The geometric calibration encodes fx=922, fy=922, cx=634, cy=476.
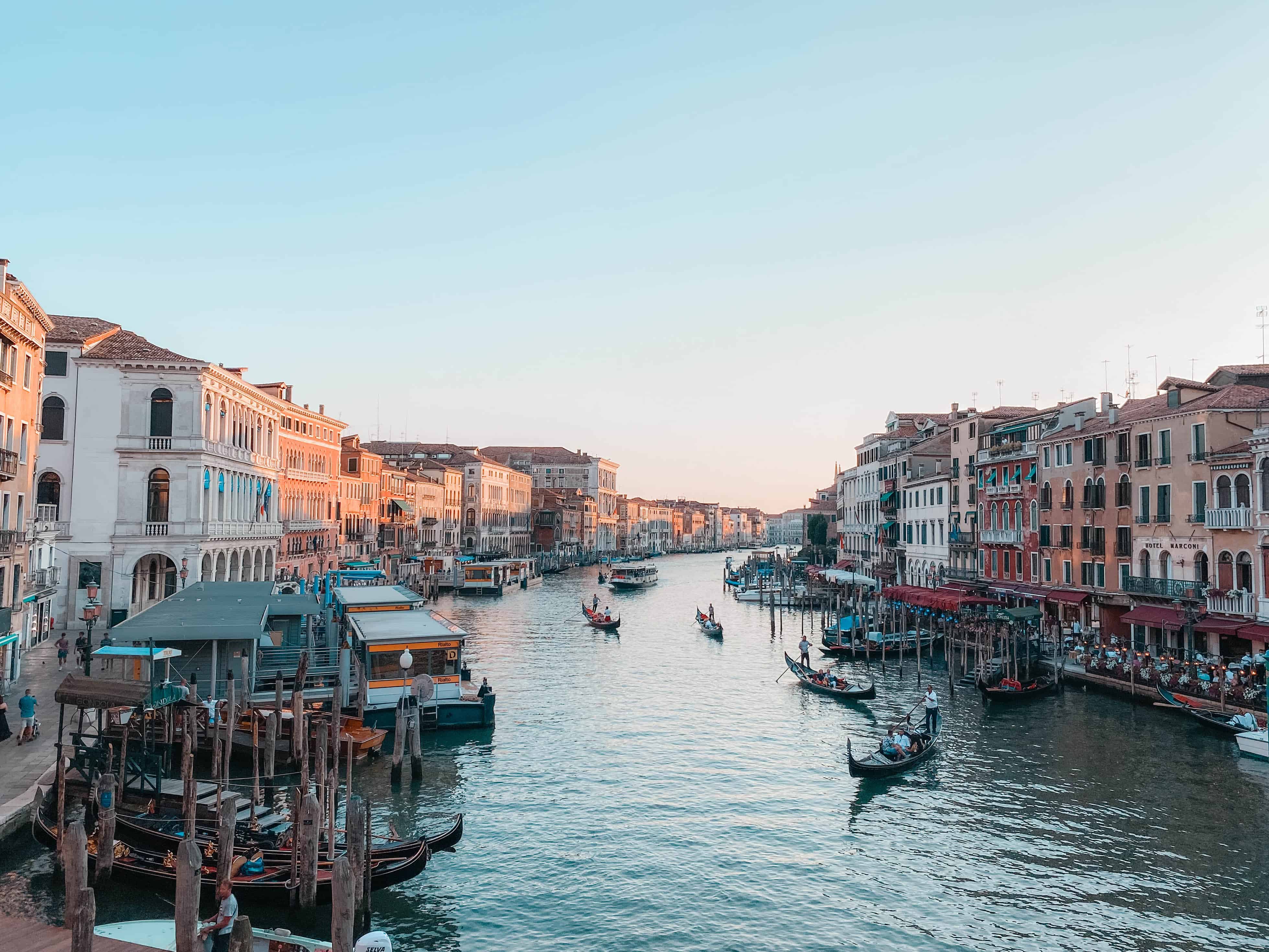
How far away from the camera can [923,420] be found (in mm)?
66000

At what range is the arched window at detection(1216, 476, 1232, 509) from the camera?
94.6 feet

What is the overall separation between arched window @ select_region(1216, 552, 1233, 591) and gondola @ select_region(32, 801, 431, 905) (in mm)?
26069

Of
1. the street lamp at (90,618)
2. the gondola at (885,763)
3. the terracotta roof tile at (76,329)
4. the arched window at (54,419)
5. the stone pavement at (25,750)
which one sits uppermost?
the terracotta roof tile at (76,329)

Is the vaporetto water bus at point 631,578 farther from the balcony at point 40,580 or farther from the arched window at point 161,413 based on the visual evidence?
the balcony at point 40,580

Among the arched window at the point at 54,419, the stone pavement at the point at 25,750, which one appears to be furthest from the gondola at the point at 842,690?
the arched window at the point at 54,419

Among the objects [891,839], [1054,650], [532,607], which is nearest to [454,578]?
[532,607]

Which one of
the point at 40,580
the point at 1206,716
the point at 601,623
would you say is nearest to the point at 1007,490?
the point at 1206,716

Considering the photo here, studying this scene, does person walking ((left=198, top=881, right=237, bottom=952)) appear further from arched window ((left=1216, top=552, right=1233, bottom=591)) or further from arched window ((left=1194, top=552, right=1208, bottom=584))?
arched window ((left=1194, top=552, right=1208, bottom=584))

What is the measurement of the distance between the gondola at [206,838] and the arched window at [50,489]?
26432 mm

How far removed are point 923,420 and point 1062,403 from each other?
18.6 m

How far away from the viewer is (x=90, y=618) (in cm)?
3225

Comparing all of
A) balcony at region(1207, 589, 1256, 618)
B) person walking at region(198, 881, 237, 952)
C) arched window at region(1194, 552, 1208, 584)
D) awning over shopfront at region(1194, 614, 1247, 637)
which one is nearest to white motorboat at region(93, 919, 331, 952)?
person walking at region(198, 881, 237, 952)

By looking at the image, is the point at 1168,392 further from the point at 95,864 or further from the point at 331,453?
the point at 331,453

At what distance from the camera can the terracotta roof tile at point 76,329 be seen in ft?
120
